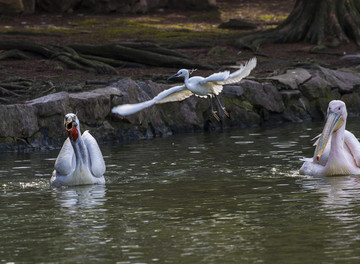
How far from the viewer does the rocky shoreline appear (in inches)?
597

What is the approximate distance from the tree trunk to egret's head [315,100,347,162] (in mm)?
12659

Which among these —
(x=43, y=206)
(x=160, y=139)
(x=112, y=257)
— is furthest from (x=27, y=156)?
(x=112, y=257)

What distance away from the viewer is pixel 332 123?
35.8 ft

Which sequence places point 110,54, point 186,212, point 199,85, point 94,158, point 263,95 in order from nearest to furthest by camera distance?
1. point 186,212
2. point 94,158
3. point 199,85
4. point 263,95
5. point 110,54

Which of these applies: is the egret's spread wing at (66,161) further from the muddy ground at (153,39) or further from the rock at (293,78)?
the rock at (293,78)

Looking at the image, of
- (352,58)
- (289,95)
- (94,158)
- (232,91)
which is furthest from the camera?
(352,58)

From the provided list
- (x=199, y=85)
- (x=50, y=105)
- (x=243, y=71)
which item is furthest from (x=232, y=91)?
(x=243, y=71)

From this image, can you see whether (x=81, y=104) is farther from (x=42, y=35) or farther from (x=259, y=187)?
(x=42, y=35)

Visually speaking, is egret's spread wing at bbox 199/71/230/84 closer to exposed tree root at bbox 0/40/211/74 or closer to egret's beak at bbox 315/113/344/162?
egret's beak at bbox 315/113/344/162

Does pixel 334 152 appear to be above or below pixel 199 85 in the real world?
→ below

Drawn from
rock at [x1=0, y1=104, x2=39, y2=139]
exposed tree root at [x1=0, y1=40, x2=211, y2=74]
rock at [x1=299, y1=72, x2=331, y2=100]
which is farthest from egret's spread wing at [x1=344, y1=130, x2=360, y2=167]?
exposed tree root at [x1=0, y1=40, x2=211, y2=74]

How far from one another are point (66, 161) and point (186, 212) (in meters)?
2.84

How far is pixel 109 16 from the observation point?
29.4m

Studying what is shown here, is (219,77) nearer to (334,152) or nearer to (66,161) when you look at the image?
(334,152)
